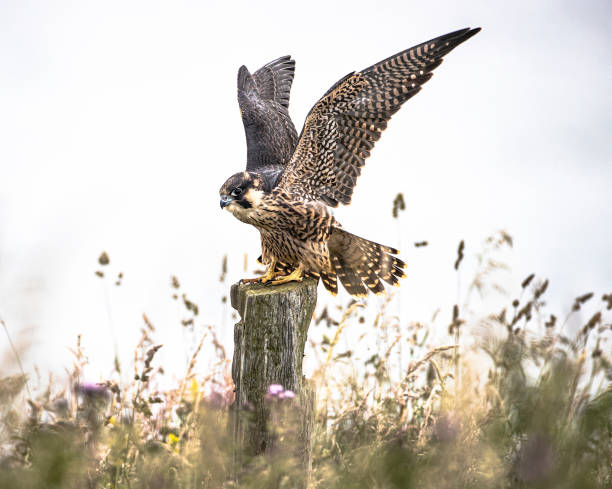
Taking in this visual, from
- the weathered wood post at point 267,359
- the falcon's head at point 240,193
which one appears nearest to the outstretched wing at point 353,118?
the falcon's head at point 240,193

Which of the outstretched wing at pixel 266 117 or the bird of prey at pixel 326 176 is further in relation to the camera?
the outstretched wing at pixel 266 117

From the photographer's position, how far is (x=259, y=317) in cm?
286

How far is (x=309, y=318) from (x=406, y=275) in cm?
96

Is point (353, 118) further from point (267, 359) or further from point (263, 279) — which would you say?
point (267, 359)

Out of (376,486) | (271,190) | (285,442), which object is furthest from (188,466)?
(271,190)

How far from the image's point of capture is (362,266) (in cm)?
373

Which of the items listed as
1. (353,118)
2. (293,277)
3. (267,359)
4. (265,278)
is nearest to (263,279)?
(265,278)

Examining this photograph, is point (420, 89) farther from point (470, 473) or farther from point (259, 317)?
point (470, 473)

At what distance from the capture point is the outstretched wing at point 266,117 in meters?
3.78

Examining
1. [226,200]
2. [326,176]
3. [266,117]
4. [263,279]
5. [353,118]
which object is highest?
[266,117]

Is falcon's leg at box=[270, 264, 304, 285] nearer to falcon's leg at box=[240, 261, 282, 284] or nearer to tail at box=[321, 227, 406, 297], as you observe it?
falcon's leg at box=[240, 261, 282, 284]

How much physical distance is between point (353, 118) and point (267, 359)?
143 cm

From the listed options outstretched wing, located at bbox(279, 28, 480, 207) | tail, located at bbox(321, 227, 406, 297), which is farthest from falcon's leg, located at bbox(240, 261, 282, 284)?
outstretched wing, located at bbox(279, 28, 480, 207)

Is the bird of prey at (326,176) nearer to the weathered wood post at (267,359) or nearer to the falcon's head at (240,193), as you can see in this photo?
the falcon's head at (240,193)
